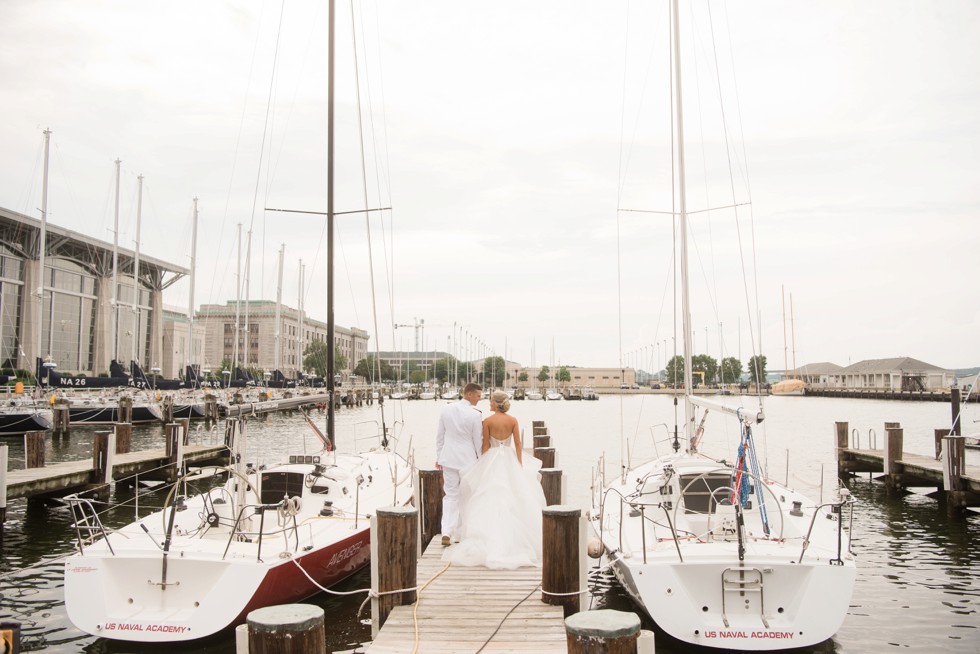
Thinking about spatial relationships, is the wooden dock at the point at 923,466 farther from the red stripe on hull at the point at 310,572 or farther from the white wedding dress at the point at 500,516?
the red stripe on hull at the point at 310,572

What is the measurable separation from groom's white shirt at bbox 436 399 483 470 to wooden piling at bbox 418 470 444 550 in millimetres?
1238

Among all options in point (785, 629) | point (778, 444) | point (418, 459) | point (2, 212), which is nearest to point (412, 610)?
point (785, 629)

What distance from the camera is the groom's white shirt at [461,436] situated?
11391mm

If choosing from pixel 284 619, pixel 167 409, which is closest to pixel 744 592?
pixel 284 619

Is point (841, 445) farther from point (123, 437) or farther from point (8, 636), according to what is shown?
point (8, 636)

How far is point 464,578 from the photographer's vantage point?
941 cm

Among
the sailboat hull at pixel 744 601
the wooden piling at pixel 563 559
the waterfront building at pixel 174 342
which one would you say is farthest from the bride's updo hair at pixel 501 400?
the waterfront building at pixel 174 342

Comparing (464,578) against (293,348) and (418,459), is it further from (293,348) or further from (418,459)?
(293,348)

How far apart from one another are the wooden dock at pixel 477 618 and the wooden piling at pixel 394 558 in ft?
0.59

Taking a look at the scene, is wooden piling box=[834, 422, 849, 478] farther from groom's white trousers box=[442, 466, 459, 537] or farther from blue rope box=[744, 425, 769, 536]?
groom's white trousers box=[442, 466, 459, 537]

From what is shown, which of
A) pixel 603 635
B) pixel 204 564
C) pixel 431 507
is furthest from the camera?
pixel 431 507

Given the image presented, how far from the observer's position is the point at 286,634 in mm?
5484

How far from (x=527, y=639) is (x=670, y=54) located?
1485cm

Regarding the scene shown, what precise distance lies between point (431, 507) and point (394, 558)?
411cm
